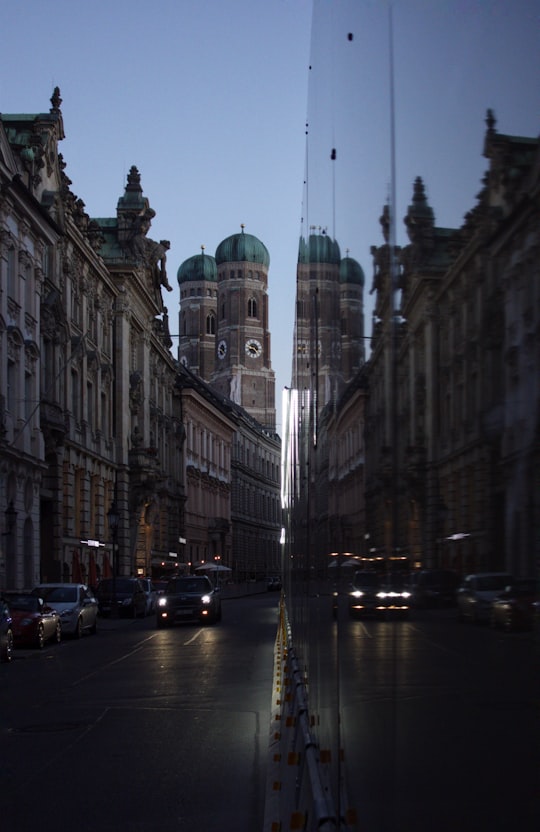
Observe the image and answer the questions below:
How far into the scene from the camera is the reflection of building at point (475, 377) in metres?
1.70

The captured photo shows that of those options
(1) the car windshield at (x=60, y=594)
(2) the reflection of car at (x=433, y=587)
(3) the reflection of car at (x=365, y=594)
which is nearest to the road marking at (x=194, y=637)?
(1) the car windshield at (x=60, y=594)

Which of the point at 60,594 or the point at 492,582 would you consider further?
the point at 60,594

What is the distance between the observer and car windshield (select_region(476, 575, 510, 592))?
1.76m

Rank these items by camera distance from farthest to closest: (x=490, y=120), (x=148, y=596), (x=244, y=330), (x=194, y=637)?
(x=244, y=330) < (x=148, y=596) < (x=194, y=637) < (x=490, y=120)

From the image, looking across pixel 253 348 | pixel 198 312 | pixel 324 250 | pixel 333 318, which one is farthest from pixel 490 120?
pixel 198 312

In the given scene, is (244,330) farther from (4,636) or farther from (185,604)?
(4,636)

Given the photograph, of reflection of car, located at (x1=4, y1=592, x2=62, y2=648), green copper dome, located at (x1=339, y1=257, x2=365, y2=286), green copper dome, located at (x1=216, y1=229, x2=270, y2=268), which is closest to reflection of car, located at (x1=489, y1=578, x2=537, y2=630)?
green copper dome, located at (x1=339, y1=257, x2=365, y2=286)

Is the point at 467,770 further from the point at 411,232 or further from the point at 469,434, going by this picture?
the point at 411,232

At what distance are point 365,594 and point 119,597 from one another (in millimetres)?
43238

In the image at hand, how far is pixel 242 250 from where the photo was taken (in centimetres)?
17425

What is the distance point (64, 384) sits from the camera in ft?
172

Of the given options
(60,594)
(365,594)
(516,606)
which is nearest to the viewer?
(516,606)

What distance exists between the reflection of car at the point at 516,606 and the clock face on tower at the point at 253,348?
6718 inches

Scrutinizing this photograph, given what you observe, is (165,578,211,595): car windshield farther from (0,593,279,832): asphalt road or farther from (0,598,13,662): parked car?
(0,593,279,832): asphalt road
